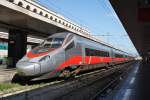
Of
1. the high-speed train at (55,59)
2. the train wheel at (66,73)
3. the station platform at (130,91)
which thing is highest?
the high-speed train at (55,59)

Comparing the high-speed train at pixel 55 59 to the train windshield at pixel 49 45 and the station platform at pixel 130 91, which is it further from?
the station platform at pixel 130 91

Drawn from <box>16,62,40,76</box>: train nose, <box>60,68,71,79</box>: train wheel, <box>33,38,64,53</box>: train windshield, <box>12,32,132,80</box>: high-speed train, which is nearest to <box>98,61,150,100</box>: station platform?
<box>60,68,71,79</box>: train wheel

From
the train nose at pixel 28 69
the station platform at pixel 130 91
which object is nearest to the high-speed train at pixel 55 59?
the train nose at pixel 28 69

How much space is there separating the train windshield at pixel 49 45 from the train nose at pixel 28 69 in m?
1.67

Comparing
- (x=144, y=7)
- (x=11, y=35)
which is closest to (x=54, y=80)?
→ (x=144, y=7)

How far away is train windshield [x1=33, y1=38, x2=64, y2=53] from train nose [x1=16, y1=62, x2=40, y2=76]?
167cm

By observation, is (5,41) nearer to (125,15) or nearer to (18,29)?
(18,29)

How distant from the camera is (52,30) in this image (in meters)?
40.8

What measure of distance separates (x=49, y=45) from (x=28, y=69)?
334cm

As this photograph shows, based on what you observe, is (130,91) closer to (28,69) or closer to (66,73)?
(28,69)

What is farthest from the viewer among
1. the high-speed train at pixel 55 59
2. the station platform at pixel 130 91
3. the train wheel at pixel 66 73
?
the train wheel at pixel 66 73

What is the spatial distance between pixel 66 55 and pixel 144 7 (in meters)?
6.37

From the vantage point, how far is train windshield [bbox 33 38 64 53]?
62.9ft

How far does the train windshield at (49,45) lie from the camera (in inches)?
755
